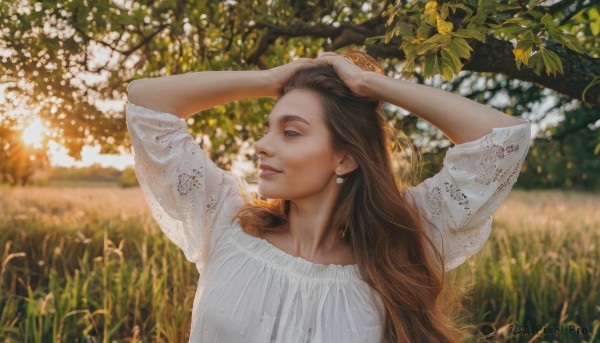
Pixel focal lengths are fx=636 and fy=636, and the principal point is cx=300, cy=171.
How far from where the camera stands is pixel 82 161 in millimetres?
3303

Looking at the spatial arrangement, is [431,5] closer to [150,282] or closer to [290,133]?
[290,133]

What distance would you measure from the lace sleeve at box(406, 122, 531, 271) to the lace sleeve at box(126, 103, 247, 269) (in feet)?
2.46

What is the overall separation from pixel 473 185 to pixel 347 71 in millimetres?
571

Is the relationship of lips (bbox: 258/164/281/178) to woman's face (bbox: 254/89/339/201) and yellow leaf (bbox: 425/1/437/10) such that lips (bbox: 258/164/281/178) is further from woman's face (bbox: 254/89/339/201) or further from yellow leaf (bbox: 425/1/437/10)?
yellow leaf (bbox: 425/1/437/10)

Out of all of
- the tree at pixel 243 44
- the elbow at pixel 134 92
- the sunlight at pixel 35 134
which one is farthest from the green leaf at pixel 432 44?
the sunlight at pixel 35 134

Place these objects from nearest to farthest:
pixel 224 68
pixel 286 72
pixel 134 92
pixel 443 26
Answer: pixel 443 26 → pixel 134 92 → pixel 286 72 → pixel 224 68

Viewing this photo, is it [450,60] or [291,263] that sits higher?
[450,60]

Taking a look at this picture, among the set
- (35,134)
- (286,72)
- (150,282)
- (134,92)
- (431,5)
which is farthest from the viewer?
(150,282)

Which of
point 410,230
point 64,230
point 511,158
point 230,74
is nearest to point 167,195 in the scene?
point 230,74

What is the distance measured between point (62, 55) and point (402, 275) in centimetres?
191

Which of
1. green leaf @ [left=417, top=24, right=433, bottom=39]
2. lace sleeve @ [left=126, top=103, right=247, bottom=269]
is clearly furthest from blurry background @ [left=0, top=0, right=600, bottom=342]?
lace sleeve @ [left=126, top=103, right=247, bottom=269]

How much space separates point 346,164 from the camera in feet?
7.36

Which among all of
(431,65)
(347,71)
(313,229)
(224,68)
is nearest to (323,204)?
(313,229)

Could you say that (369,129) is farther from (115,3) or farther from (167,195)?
(115,3)
